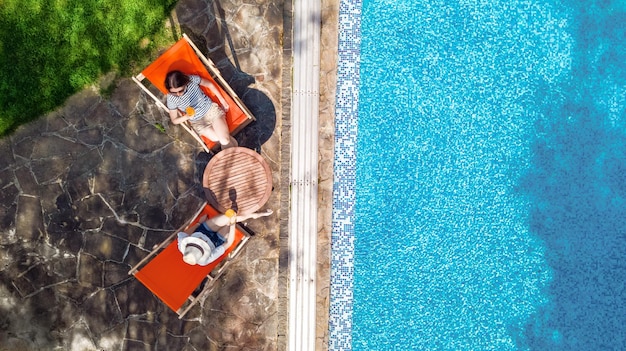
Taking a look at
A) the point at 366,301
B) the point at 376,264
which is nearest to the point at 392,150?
the point at 376,264

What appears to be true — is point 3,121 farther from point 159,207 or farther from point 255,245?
point 255,245

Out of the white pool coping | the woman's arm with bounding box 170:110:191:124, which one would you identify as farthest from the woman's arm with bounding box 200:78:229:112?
the white pool coping

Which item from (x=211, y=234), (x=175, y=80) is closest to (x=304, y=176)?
(x=211, y=234)

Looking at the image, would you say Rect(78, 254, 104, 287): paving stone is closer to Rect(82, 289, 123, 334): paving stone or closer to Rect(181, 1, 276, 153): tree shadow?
Rect(82, 289, 123, 334): paving stone

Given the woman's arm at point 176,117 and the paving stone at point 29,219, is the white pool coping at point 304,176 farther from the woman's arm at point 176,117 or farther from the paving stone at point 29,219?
the paving stone at point 29,219


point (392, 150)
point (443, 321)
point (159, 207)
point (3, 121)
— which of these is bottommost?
point (443, 321)

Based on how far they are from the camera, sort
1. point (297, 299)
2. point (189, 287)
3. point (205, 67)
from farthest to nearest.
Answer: point (297, 299)
point (205, 67)
point (189, 287)

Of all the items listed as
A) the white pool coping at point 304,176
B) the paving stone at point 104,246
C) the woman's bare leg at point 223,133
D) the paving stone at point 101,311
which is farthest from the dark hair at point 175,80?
the paving stone at point 101,311
